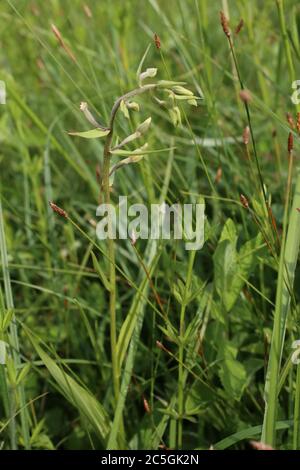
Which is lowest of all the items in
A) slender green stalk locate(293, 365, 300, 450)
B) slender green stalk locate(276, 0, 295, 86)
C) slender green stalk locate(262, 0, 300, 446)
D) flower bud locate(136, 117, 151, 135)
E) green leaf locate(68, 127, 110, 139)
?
slender green stalk locate(293, 365, 300, 450)

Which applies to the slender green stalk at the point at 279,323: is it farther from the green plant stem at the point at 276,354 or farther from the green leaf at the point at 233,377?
the green leaf at the point at 233,377

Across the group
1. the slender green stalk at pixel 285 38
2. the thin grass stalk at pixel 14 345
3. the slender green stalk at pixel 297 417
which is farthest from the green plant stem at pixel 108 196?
the slender green stalk at pixel 285 38

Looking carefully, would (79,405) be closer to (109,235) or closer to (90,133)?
(109,235)

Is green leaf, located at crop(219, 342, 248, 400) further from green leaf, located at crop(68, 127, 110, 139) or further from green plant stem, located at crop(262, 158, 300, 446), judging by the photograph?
green leaf, located at crop(68, 127, 110, 139)

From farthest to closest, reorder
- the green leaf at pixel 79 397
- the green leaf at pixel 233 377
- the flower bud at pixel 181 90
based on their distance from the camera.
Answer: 1. the green leaf at pixel 233 377
2. the green leaf at pixel 79 397
3. the flower bud at pixel 181 90

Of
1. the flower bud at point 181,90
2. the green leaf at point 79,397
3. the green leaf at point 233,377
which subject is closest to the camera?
the flower bud at point 181,90

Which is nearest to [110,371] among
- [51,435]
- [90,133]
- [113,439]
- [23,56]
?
[51,435]

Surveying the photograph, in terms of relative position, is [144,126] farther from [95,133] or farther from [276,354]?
[276,354]

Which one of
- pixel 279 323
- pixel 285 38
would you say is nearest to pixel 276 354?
pixel 279 323

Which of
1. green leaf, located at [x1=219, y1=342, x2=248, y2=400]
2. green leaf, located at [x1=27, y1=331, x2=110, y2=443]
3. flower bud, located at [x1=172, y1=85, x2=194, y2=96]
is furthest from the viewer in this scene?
green leaf, located at [x1=219, y1=342, x2=248, y2=400]

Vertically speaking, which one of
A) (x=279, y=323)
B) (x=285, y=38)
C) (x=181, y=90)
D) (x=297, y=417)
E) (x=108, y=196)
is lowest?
(x=297, y=417)

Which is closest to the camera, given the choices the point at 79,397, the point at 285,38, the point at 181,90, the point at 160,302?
the point at 181,90

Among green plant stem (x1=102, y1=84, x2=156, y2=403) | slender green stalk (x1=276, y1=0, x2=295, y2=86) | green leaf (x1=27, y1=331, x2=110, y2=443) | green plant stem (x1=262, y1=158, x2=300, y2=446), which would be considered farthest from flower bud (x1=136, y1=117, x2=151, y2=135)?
slender green stalk (x1=276, y1=0, x2=295, y2=86)

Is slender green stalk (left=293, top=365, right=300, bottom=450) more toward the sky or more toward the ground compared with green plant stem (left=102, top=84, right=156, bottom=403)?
more toward the ground
